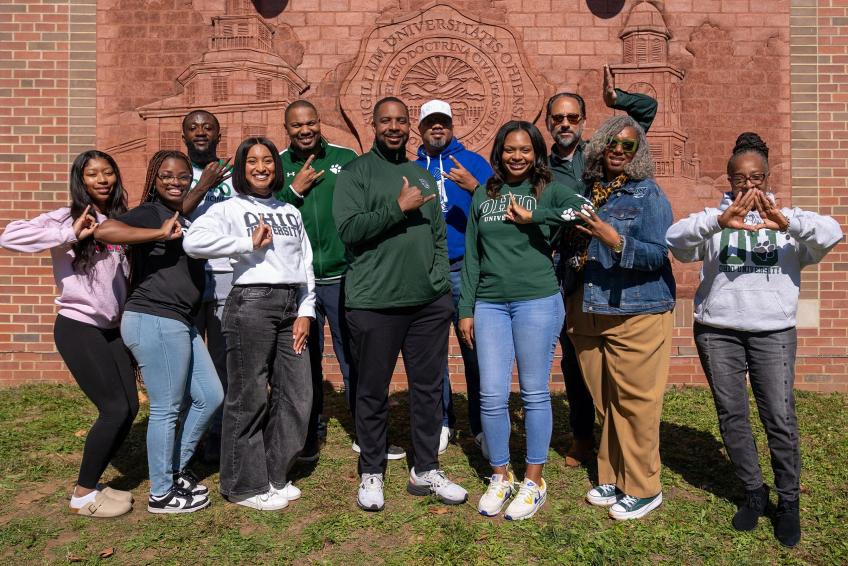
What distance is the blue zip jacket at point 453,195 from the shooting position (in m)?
4.17

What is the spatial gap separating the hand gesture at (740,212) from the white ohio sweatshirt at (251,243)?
6.98ft

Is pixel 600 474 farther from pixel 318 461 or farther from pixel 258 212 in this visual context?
pixel 258 212

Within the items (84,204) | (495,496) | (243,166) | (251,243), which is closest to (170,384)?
(251,243)

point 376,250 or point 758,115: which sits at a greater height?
point 758,115

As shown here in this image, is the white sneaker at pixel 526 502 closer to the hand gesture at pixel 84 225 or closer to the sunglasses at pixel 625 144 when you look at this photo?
the sunglasses at pixel 625 144

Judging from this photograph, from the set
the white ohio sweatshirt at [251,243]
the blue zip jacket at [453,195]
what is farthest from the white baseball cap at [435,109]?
the white ohio sweatshirt at [251,243]

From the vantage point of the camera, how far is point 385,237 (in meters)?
Result: 3.53

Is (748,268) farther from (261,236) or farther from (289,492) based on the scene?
(289,492)

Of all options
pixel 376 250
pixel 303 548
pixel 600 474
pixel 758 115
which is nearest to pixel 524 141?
pixel 376 250

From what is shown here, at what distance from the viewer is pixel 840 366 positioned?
20.4ft

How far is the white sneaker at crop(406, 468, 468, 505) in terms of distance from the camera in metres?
3.58

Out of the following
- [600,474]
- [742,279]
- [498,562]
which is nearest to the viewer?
[498,562]

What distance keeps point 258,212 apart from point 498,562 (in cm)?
209

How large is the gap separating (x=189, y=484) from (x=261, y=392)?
2.28 ft
